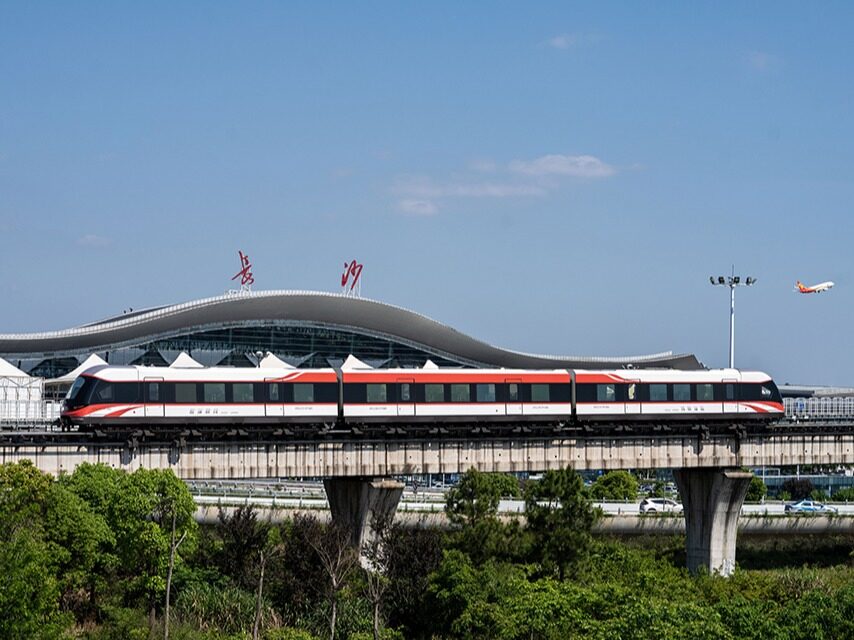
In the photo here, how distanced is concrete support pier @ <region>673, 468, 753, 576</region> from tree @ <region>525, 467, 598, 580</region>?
535 inches

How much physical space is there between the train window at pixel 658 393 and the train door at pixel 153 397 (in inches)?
970

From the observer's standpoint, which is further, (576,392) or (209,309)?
→ (209,309)

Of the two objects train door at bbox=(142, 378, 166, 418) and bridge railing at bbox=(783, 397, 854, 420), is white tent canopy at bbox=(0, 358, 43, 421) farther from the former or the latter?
bridge railing at bbox=(783, 397, 854, 420)

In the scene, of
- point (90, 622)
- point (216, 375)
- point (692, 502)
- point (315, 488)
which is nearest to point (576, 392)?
point (692, 502)

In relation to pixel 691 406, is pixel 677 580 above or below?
below

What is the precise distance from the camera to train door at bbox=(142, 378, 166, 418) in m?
52.2

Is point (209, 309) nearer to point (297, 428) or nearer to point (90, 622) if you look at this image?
point (297, 428)

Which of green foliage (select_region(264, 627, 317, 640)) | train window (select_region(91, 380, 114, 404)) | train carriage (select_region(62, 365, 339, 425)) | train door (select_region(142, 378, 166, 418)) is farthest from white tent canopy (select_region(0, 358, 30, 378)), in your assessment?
green foliage (select_region(264, 627, 317, 640))

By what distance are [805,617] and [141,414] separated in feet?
87.3

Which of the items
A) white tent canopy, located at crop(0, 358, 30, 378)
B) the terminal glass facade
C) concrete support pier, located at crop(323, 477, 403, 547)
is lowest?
concrete support pier, located at crop(323, 477, 403, 547)

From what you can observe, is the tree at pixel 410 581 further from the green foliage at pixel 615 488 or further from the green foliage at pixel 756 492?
the green foliage at pixel 756 492

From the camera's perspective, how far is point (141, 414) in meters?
52.0

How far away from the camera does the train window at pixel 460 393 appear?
59281 mm

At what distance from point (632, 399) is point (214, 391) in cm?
2123
